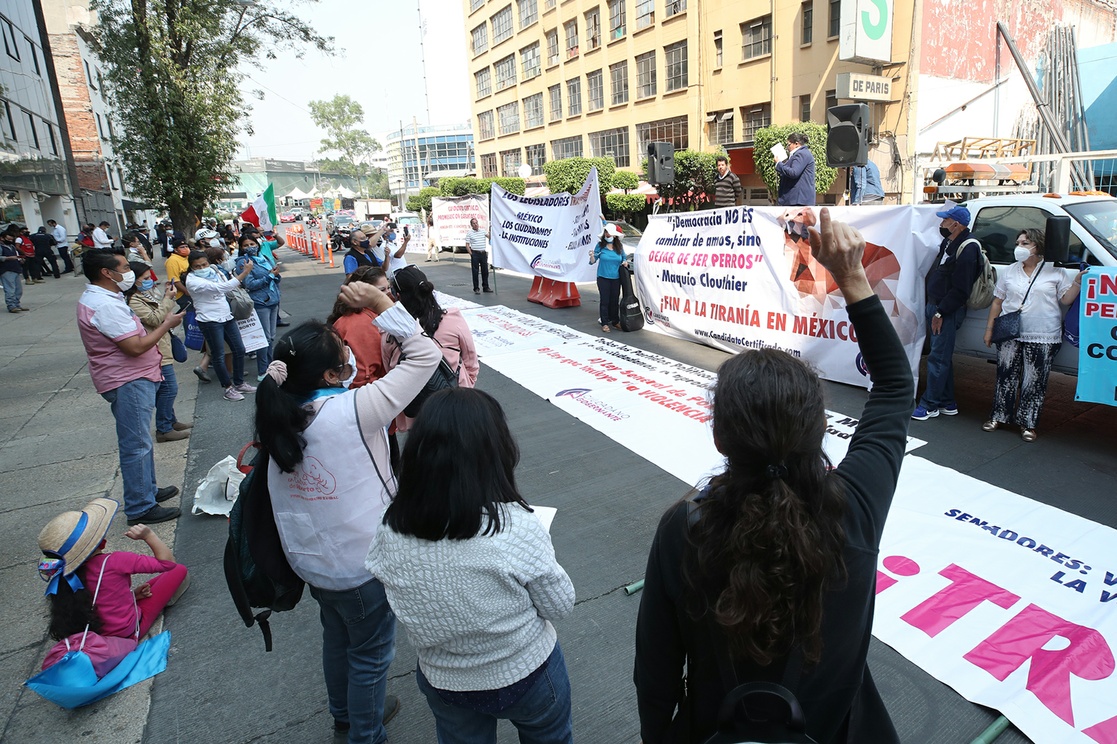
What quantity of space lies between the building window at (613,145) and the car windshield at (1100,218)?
30035 millimetres

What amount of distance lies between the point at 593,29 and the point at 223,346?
34.7 m

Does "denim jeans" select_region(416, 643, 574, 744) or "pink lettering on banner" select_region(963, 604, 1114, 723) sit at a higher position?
"denim jeans" select_region(416, 643, 574, 744)

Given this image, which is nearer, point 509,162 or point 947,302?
point 947,302

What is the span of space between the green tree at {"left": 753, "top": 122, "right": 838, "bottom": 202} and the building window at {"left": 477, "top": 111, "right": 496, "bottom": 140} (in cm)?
3193

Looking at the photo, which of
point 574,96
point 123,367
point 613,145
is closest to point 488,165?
point 574,96

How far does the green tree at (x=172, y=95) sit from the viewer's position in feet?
54.5

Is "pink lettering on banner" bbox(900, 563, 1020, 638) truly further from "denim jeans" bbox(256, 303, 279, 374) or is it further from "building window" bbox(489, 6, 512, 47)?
"building window" bbox(489, 6, 512, 47)

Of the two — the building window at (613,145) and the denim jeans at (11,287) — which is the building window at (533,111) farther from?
the denim jeans at (11,287)

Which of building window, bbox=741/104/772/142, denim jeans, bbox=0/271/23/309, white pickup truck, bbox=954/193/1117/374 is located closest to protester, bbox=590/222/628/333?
white pickup truck, bbox=954/193/1117/374

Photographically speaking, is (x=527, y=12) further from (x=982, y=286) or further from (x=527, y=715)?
(x=527, y=715)

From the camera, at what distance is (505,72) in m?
47.1

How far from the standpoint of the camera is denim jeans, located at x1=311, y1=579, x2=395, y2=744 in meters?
2.29

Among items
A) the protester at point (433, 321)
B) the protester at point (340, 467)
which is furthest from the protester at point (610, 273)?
the protester at point (340, 467)

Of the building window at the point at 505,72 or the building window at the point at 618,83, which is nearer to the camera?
the building window at the point at 618,83
